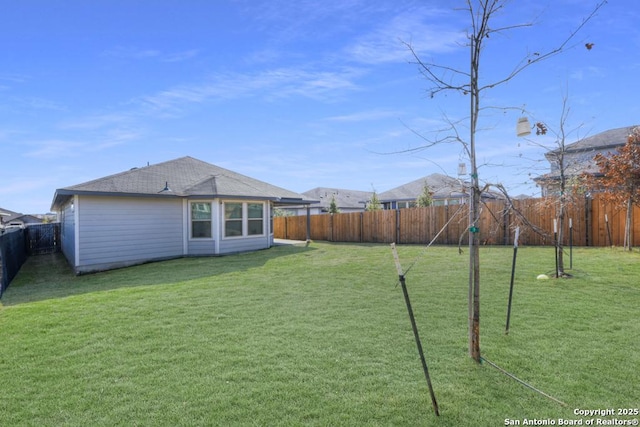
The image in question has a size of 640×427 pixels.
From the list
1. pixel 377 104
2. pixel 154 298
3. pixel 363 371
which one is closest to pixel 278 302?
pixel 154 298

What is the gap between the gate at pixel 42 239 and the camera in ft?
54.0

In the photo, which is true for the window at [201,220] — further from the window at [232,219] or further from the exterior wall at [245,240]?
the window at [232,219]

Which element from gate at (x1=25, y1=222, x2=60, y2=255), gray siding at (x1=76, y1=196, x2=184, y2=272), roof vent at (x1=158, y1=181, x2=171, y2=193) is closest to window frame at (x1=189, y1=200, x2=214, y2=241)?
gray siding at (x1=76, y1=196, x2=184, y2=272)

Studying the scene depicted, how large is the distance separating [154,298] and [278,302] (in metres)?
2.37

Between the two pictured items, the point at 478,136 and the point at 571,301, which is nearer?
the point at 478,136

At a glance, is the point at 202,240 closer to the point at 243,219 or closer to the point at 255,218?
the point at 243,219

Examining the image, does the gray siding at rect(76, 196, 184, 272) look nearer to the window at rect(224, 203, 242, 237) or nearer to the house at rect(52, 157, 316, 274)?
the house at rect(52, 157, 316, 274)

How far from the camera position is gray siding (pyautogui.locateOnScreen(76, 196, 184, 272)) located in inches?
397

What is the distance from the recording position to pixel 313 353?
3.56m

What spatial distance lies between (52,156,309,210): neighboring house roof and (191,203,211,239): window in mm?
621

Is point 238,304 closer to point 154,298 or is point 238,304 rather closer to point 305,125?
point 154,298

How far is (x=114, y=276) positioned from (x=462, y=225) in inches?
525

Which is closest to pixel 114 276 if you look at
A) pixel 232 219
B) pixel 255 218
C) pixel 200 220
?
pixel 200 220

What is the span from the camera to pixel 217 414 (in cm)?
251
